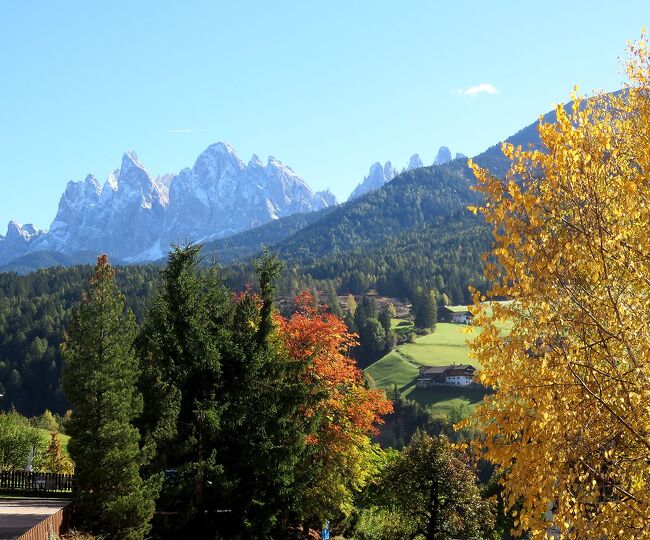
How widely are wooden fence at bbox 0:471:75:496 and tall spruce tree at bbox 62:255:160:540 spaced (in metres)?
12.5

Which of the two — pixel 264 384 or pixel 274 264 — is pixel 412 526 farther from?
pixel 274 264

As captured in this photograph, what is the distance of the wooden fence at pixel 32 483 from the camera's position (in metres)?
35.2

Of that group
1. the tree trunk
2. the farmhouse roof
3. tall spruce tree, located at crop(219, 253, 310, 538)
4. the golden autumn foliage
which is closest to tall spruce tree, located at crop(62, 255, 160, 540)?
tall spruce tree, located at crop(219, 253, 310, 538)

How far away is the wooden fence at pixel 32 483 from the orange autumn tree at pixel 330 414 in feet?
44.0

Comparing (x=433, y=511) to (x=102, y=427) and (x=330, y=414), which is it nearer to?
(x=330, y=414)

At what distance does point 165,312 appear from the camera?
28.9 meters

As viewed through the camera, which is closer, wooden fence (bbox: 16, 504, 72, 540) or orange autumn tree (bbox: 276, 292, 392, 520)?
wooden fence (bbox: 16, 504, 72, 540)

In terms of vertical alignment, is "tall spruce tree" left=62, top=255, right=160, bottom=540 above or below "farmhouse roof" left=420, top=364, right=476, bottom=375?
above

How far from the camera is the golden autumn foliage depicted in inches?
323

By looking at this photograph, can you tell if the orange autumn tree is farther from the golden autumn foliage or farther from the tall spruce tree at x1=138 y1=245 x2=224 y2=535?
the golden autumn foliage

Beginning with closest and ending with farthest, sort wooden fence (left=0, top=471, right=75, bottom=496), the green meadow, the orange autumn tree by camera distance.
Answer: the orange autumn tree → wooden fence (left=0, top=471, right=75, bottom=496) → the green meadow

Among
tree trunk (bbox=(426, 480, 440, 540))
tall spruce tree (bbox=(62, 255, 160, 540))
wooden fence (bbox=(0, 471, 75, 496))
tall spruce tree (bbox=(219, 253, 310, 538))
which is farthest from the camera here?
wooden fence (bbox=(0, 471, 75, 496))

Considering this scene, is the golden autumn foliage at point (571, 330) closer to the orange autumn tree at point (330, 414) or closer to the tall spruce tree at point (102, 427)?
the tall spruce tree at point (102, 427)

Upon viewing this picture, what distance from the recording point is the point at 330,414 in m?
32.4
